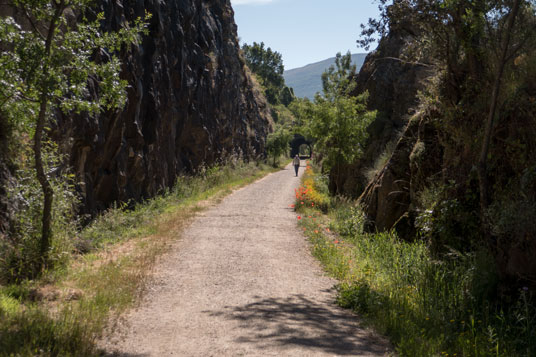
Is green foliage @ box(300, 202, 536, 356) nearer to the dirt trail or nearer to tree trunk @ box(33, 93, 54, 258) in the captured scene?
the dirt trail

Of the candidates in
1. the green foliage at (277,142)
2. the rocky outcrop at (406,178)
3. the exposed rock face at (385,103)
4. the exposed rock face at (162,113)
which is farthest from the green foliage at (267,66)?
the rocky outcrop at (406,178)

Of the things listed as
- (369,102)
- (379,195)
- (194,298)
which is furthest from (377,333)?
(369,102)

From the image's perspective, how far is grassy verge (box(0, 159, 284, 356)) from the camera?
13.7 ft

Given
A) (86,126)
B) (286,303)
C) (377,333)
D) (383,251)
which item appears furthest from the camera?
(86,126)

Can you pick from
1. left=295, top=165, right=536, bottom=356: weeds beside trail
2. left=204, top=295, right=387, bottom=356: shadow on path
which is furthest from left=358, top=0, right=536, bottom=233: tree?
left=204, top=295, right=387, bottom=356: shadow on path

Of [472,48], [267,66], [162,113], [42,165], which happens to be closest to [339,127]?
[162,113]

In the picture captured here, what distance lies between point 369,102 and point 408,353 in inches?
665

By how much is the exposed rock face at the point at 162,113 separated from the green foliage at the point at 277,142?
16242 millimetres

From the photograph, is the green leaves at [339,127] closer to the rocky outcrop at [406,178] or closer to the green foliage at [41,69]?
the rocky outcrop at [406,178]

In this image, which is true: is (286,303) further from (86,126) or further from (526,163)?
(86,126)

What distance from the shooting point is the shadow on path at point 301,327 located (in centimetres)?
472

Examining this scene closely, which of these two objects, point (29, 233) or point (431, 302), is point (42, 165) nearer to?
point (29, 233)

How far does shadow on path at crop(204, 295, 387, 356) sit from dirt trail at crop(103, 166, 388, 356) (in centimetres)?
1

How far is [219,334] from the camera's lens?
500cm
